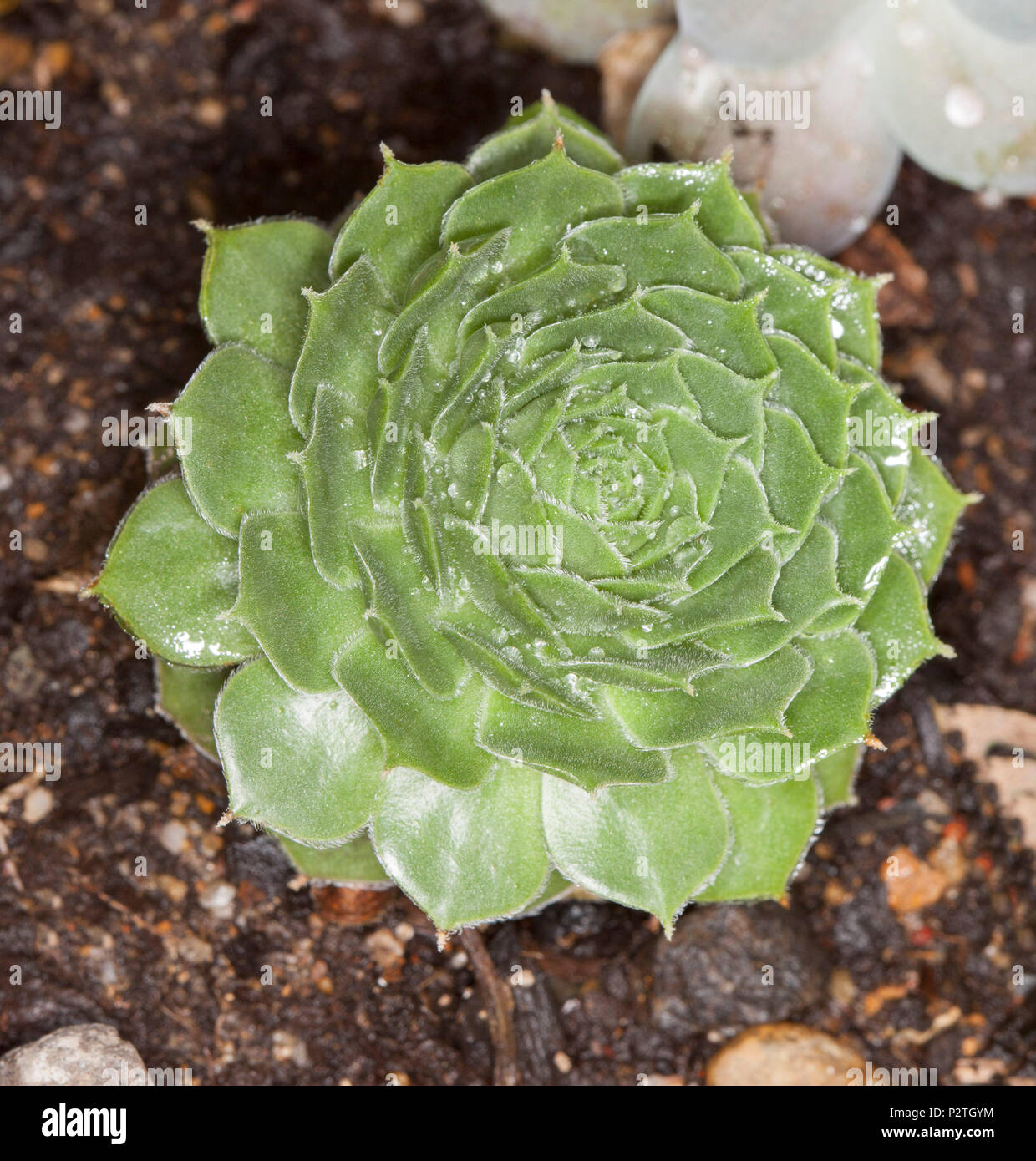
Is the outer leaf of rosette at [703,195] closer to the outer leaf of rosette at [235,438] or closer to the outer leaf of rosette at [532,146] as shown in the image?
the outer leaf of rosette at [532,146]

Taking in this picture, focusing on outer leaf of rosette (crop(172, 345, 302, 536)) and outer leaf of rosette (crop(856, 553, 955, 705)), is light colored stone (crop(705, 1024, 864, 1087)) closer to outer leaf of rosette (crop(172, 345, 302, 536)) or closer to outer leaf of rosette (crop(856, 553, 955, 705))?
outer leaf of rosette (crop(856, 553, 955, 705))

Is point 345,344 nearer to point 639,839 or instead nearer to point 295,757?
point 295,757

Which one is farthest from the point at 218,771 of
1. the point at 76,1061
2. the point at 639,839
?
the point at 639,839

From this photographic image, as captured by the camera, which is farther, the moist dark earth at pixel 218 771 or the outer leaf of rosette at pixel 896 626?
the moist dark earth at pixel 218 771

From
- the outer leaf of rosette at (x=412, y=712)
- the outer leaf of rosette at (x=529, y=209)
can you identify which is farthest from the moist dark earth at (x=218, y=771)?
the outer leaf of rosette at (x=529, y=209)

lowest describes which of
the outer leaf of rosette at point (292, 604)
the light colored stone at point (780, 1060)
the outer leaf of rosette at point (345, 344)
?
the light colored stone at point (780, 1060)
